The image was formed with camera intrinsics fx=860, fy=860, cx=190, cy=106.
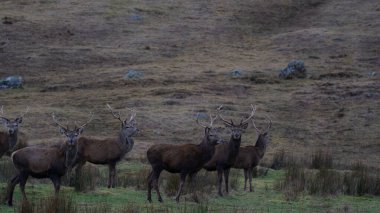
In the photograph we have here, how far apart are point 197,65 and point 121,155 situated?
87.3 feet

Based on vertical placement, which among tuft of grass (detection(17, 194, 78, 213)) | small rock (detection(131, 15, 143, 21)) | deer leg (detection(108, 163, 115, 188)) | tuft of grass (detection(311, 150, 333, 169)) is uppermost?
small rock (detection(131, 15, 143, 21))

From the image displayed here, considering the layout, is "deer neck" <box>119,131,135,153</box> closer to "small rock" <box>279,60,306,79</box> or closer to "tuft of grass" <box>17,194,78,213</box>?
"tuft of grass" <box>17,194,78,213</box>

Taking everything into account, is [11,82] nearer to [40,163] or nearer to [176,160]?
[176,160]

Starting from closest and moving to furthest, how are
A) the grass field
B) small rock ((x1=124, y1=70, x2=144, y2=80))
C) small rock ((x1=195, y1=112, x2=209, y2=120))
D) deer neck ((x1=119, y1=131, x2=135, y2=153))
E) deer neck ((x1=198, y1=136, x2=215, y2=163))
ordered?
the grass field
deer neck ((x1=198, y1=136, x2=215, y2=163))
deer neck ((x1=119, y1=131, x2=135, y2=153))
small rock ((x1=195, y1=112, x2=209, y2=120))
small rock ((x1=124, y1=70, x2=144, y2=80))

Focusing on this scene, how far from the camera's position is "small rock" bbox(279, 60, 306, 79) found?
47.2m

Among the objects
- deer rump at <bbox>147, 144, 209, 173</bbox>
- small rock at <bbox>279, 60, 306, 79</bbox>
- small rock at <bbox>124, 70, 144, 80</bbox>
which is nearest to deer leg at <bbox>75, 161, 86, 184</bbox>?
deer rump at <bbox>147, 144, 209, 173</bbox>

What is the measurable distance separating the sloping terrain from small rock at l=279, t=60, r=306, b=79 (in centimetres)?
75

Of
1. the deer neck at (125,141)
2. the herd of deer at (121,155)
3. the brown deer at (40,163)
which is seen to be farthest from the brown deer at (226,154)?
the brown deer at (40,163)

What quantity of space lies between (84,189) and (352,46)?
37.1m

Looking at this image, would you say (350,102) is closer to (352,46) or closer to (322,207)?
(352,46)

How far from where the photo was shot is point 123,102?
1609 inches

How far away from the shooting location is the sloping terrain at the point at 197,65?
1471 inches

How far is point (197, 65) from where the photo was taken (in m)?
50.8

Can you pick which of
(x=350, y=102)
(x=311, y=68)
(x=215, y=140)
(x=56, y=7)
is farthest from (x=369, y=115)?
(x=56, y=7)
